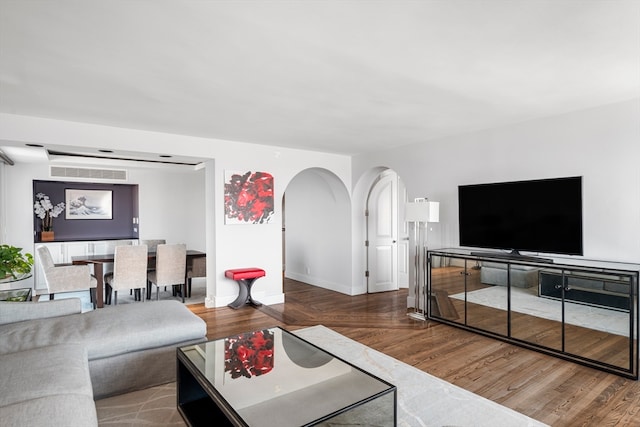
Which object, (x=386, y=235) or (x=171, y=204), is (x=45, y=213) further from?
(x=386, y=235)

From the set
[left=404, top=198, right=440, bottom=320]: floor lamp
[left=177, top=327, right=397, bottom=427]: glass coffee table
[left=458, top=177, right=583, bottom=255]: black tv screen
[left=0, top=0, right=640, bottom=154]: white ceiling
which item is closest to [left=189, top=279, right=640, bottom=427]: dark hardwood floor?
[left=404, top=198, right=440, bottom=320]: floor lamp

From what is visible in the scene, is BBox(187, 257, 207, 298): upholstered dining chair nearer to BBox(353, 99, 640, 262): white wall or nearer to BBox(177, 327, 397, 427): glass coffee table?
BBox(177, 327, 397, 427): glass coffee table

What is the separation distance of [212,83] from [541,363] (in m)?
3.69

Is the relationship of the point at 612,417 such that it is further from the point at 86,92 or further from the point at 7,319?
the point at 86,92

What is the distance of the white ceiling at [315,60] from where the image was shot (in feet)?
6.02

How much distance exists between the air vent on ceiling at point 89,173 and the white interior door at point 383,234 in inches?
195

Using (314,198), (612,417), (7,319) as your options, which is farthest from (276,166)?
(612,417)

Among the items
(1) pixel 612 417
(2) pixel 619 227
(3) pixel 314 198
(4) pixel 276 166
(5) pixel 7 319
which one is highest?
(4) pixel 276 166

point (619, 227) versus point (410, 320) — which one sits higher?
point (619, 227)

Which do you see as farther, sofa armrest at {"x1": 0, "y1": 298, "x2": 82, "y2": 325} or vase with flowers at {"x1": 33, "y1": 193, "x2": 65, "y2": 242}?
vase with flowers at {"x1": 33, "y1": 193, "x2": 65, "y2": 242}

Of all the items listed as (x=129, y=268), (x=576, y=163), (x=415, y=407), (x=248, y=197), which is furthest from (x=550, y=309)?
(x=129, y=268)

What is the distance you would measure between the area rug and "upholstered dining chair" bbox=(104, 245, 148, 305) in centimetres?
288

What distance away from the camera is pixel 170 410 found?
236 cm

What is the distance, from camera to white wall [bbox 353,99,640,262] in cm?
320
